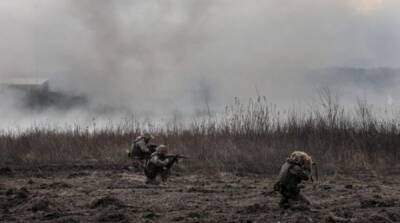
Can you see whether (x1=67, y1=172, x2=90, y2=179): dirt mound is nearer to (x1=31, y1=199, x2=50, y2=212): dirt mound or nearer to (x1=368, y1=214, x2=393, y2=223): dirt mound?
(x1=31, y1=199, x2=50, y2=212): dirt mound

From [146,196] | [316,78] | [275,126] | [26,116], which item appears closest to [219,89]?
[316,78]

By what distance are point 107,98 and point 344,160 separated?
13.8 m

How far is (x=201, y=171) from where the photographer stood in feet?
47.4

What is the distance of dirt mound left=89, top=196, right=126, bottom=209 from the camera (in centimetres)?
902

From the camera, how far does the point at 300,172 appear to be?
837 cm

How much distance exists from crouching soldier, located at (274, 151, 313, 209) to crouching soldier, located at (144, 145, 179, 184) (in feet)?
12.5

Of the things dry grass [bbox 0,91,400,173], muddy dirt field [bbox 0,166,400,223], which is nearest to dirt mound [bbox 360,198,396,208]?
muddy dirt field [bbox 0,166,400,223]

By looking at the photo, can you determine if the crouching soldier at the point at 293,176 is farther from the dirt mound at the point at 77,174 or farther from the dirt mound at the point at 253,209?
the dirt mound at the point at 77,174

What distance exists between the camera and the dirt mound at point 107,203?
9016 millimetres

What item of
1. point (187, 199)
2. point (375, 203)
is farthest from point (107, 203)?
point (375, 203)

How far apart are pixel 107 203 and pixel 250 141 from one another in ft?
27.8

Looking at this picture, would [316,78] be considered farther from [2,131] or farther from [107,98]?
[2,131]

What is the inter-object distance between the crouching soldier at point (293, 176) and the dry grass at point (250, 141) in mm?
5869

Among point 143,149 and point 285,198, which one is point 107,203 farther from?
point 143,149
